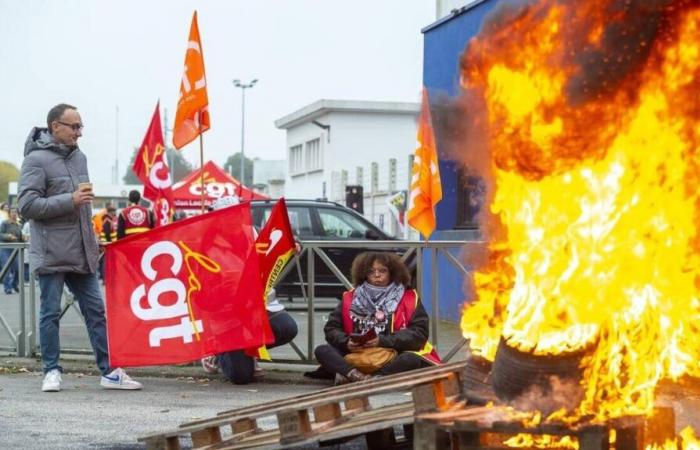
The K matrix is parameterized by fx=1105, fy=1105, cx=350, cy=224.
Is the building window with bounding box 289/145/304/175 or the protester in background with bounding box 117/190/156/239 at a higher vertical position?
the building window with bounding box 289/145/304/175

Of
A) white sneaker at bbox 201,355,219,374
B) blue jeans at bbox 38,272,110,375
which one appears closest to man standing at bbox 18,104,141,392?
blue jeans at bbox 38,272,110,375

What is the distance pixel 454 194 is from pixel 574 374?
9106mm

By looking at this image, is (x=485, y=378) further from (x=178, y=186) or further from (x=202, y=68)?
(x=178, y=186)

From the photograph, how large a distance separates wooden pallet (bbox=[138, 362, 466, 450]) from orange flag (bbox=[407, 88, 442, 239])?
14.8 feet

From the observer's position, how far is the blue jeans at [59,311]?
8445 mm

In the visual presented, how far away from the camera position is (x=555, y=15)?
5.62 metres

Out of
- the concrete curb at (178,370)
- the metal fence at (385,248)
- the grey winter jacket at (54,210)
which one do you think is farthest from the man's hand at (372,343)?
the grey winter jacket at (54,210)

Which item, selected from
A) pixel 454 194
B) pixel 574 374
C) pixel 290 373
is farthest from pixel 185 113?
pixel 574 374

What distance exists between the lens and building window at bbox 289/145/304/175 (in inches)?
2269

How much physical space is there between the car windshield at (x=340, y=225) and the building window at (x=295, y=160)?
4011 centimetres

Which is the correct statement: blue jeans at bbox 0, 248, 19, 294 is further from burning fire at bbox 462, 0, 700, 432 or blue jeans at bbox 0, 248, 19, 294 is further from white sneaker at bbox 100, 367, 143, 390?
burning fire at bbox 462, 0, 700, 432

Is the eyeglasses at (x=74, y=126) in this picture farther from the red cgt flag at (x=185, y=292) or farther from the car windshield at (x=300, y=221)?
the car windshield at (x=300, y=221)

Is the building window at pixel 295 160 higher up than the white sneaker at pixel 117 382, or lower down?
higher up

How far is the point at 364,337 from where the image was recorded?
8.41 metres
